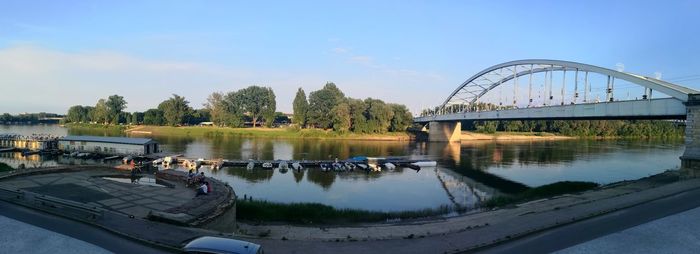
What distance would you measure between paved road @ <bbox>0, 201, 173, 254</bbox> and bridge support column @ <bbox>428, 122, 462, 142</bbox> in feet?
291

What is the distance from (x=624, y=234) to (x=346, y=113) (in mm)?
85000

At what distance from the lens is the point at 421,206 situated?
2772 cm

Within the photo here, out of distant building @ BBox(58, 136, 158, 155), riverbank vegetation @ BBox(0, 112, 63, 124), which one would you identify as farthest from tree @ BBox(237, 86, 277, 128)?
riverbank vegetation @ BBox(0, 112, 63, 124)

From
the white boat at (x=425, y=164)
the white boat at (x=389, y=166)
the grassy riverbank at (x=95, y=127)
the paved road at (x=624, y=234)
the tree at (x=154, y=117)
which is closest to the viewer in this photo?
the paved road at (x=624, y=234)

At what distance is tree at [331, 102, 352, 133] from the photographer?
97.6 meters

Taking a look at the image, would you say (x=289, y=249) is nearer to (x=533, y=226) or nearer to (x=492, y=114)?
(x=533, y=226)

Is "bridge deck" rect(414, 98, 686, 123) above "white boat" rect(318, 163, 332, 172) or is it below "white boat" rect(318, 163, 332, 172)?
above

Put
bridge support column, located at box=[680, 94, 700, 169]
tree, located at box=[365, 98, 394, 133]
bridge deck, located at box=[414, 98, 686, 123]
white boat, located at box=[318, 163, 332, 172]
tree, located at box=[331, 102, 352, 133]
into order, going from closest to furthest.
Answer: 1. bridge support column, located at box=[680, 94, 700, 169]
2. bridge deck, located at box=[414, 98, 686, 123]
3. white boat, located at box=[318, 163, 332, 172]
4. tree, located at box=[331, 102, 352, 133]
5. tree, located at box=[365, 98, 394, 133]

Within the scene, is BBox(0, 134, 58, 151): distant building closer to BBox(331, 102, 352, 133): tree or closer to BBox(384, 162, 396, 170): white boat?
BBox(384, 162, 396, 170): white boat

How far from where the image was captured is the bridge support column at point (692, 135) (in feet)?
89.2

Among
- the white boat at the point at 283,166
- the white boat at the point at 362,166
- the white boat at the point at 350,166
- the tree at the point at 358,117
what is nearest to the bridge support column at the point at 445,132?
the tree at the point at 358,117

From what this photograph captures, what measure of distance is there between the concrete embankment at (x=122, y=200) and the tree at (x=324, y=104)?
76.1 metres

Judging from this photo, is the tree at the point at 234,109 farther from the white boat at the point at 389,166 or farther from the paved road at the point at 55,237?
the paved road at the point at 55,237

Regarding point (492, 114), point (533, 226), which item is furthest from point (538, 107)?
point (533, 226)
